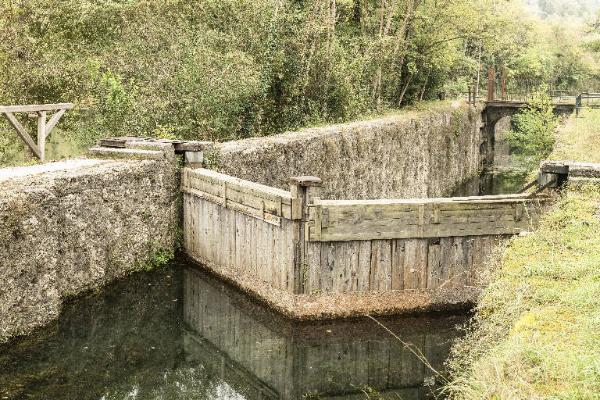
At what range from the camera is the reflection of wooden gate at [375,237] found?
9539mm

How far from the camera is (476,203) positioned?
980 cm

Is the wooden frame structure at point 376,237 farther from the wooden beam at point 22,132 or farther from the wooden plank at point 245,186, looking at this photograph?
the wooden beam at point 22,132

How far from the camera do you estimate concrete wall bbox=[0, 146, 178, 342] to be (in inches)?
331

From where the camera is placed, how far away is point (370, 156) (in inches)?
693

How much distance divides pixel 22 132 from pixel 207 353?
5637 mm

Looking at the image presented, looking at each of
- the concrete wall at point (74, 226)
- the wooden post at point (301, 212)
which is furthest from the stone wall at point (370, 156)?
the wooden post at point (301, 212)

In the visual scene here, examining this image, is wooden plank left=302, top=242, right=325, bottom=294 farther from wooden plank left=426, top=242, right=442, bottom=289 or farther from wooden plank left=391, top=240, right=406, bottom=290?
wooden plank left=426, top=242, right=442, bottom=289

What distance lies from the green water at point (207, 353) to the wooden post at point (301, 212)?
2.69ft

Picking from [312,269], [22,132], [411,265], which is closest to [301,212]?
[312,269]

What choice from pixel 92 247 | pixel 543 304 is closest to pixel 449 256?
pixel 543 304

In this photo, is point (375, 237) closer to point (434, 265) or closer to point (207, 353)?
point (434, 265)

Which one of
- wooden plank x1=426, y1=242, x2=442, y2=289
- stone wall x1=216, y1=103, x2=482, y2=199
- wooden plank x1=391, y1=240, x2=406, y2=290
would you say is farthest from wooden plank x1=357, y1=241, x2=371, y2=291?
stone wall x1=216, y1=103, x2=482, y2=199

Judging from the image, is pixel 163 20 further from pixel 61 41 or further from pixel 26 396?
pixel 26 396

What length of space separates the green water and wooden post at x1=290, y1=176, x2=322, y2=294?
821 mm
